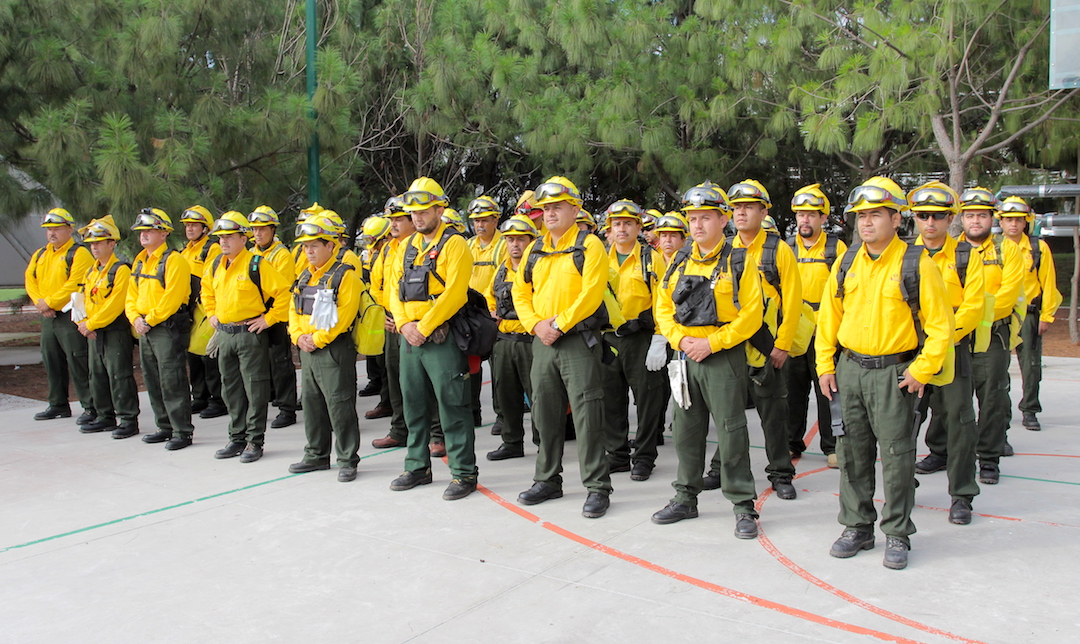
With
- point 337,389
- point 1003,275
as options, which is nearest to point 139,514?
point 337,389

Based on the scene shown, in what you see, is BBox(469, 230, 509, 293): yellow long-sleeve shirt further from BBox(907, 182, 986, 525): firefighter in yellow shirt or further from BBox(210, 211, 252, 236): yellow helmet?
BBox(907, 182, 986, 525): firefighter in yellow shirt

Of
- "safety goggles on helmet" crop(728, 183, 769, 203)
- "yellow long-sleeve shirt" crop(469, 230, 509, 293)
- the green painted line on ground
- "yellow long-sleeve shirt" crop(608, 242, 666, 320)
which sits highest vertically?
"safety goggles on helmet" crop(728, 183, 769, 203)

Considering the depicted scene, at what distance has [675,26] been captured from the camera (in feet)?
44.3

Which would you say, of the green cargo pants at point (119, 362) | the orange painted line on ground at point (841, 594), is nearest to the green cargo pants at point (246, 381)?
the green cargo pants at point (119, 362)

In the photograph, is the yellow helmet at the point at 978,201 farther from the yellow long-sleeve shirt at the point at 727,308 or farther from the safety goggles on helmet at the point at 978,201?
the yellow long-sleeve shirt at the point at 727,308

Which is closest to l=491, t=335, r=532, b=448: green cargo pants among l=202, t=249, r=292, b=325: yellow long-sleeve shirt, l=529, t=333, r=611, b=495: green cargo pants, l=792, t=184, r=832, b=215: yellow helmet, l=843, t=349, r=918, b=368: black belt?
l=529, t=333, r=611, b=495: green cargo pants

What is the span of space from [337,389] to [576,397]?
1.94 metres

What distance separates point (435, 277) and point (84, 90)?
645 centimetres

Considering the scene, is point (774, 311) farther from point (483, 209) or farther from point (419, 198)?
point (483, 209)

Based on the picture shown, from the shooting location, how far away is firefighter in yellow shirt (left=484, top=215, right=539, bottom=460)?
686 cm

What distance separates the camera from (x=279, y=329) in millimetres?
7570

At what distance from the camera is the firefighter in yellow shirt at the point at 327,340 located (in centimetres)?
637

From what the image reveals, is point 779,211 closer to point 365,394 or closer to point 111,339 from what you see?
point 365,394

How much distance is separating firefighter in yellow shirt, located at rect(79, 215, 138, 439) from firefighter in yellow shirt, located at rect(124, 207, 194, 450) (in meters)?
0.26
